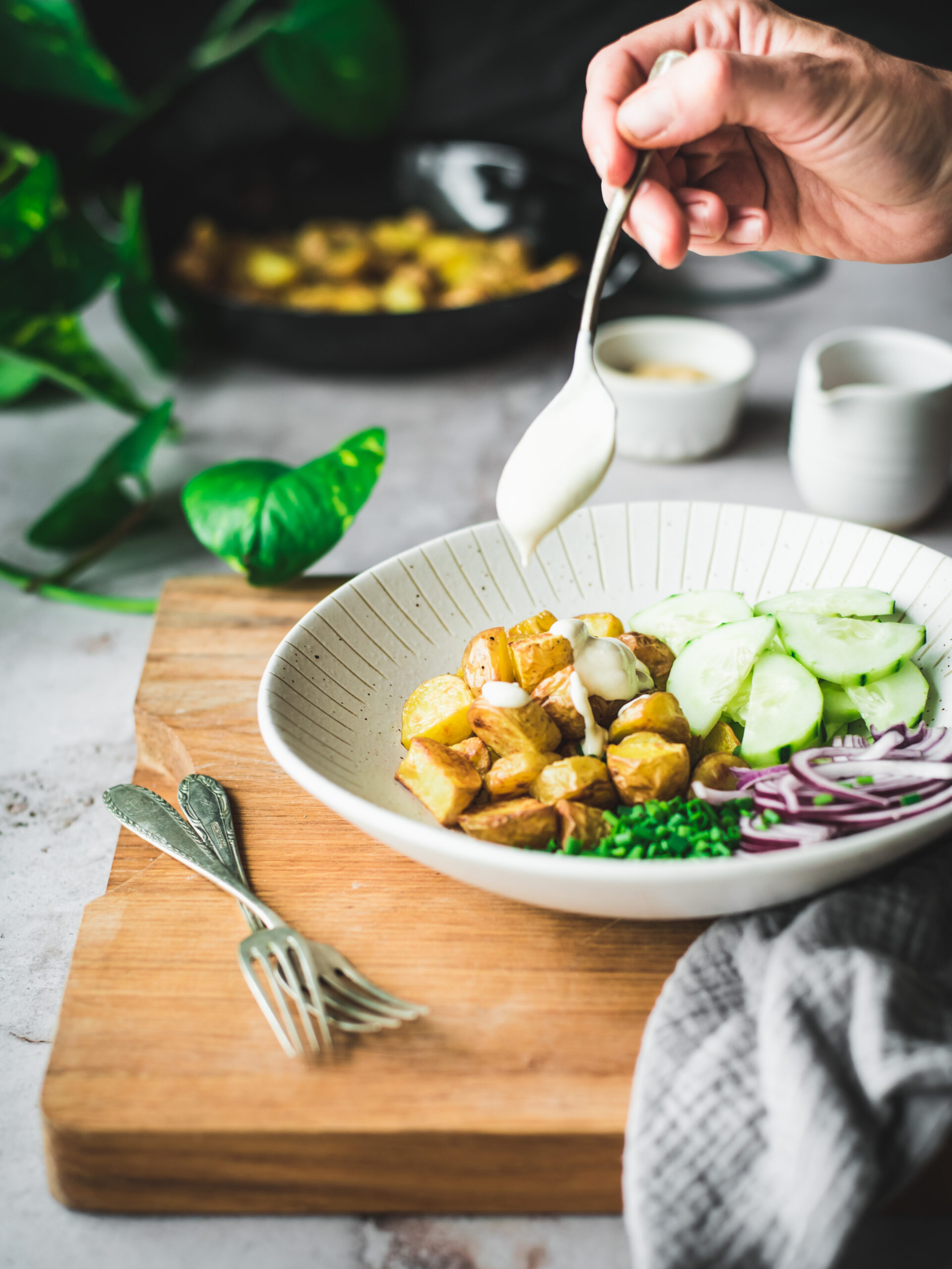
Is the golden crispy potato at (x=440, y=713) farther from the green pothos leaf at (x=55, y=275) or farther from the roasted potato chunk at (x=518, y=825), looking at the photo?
the green pothos leaf at (x=55, y=275)

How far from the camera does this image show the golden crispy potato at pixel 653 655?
1.23 metres

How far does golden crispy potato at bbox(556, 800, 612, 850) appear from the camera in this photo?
1.01 metres

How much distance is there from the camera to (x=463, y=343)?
7.39ft

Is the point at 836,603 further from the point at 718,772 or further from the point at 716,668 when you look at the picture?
the point at 718,772

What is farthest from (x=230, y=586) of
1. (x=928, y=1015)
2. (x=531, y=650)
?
(x=928, y=1015)

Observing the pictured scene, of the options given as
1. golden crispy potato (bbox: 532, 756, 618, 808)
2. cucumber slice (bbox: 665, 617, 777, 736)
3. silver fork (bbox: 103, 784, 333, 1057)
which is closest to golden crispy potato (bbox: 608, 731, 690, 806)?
golden crispy potato (bbox: 532, 756, 618, 808)

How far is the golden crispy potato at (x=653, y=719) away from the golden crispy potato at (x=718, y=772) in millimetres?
35

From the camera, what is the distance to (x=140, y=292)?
7.23 feet

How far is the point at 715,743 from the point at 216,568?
105 cm

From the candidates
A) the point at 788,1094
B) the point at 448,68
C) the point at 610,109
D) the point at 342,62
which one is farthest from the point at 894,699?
the point at 448,68

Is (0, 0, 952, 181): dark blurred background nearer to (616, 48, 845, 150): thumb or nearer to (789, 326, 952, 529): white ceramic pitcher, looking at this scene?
(789, 326, 952, 529): white ceramic pitcher

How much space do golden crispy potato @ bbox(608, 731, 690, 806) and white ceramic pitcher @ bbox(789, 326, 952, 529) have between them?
2.80ft

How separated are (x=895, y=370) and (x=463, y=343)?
2.89 feet

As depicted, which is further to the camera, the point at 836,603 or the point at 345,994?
the point at 836,603
